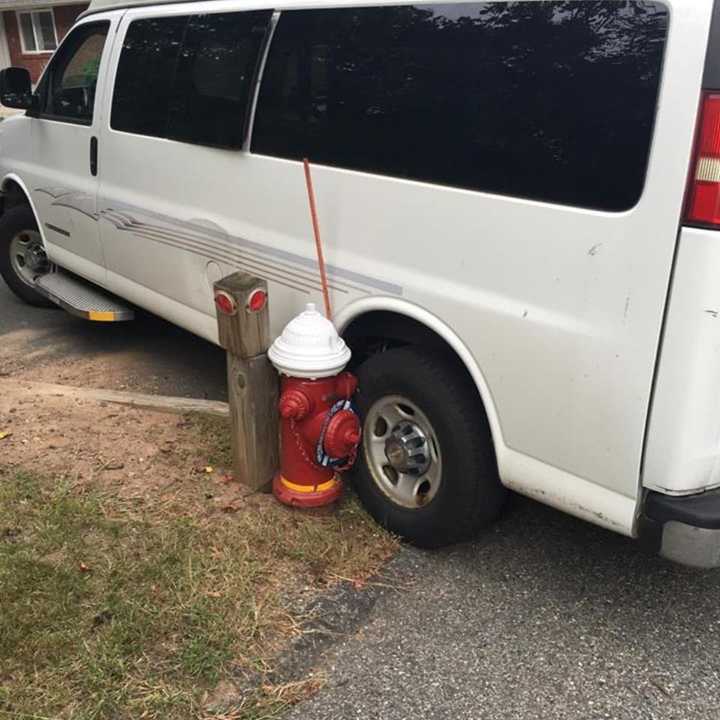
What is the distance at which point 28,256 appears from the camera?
6258 mm

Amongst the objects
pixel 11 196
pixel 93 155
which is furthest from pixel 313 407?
pixel 11 196

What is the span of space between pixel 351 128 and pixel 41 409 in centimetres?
236

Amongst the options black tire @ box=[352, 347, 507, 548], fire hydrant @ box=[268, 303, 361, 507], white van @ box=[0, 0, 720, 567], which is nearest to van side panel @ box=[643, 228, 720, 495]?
white van @ box=[0, 0, 720, 567]

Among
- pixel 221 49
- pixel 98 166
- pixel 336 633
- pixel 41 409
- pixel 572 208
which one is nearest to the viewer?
pixel 572 208

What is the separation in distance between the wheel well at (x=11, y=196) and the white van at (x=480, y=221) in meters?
2.03

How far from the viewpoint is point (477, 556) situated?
11.0 ft

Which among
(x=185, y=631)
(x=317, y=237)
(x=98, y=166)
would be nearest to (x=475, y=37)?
(x=317, y=237)

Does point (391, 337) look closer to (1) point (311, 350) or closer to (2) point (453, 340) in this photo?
(1) point (311, 350)

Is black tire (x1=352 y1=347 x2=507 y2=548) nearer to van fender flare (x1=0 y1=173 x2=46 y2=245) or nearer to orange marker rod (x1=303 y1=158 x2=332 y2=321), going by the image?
orange marker rod (x1=303 y1=158 x2=332 y2=321)

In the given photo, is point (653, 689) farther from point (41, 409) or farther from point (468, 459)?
point (41, 409)

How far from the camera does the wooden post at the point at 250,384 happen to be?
11.1 ft

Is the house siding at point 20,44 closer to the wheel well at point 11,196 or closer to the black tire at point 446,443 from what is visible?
the wheel well at point 11,196

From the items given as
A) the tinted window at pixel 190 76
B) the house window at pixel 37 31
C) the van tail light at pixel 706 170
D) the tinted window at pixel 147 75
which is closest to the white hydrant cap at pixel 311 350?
the tinted window at pixel 190 76

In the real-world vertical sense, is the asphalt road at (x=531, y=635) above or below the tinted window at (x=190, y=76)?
below
